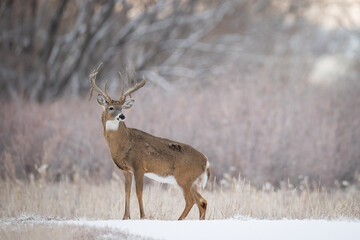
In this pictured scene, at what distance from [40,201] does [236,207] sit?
281 cm

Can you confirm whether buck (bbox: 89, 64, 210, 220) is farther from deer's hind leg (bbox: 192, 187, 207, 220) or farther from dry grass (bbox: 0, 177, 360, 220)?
dry grass (bbox: 0, 177, 360, 220)

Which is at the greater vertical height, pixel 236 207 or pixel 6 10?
pixel 6 10

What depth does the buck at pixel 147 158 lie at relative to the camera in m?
4.91

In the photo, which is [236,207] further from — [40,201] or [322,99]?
[322,99]

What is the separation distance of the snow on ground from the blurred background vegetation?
4033 millimetres

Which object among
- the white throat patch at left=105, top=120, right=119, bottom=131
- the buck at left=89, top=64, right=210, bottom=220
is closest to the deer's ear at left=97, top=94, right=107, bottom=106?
the buck at left=89, top=64, right=210, bottom=220

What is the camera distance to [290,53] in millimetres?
19156

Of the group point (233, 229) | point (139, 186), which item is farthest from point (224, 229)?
point (139, 186)

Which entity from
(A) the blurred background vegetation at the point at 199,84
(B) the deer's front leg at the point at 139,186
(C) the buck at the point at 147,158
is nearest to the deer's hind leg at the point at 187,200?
(C) the buck at the point at 147,158

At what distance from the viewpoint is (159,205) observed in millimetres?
5875

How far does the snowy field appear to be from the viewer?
14.6ft

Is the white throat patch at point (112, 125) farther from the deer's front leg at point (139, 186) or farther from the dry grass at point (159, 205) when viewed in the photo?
the dry grass at point (159, 205)

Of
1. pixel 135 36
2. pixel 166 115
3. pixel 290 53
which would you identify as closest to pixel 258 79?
pixel 166 115

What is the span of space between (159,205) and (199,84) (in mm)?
9763
